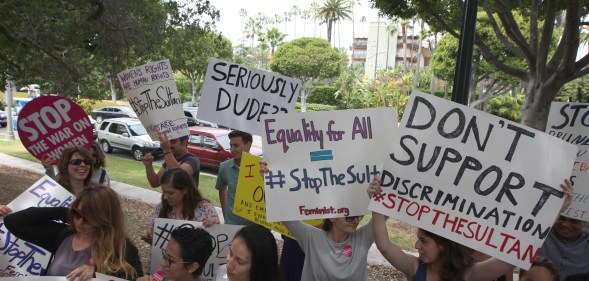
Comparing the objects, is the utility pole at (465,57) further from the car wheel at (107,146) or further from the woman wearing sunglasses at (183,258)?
the car wheel at (107,146)

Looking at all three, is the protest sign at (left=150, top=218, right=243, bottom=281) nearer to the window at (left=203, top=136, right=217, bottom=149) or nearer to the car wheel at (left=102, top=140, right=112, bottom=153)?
the window at (left=203, top=136, right=217, bottom=149)

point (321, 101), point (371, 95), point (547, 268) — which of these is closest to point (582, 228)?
point (547, 268)

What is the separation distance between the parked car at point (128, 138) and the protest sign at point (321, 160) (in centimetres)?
1434

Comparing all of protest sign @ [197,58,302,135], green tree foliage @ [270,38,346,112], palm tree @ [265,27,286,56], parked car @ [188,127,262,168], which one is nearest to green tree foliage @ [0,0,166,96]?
protest sign @ [197,58,302,135]

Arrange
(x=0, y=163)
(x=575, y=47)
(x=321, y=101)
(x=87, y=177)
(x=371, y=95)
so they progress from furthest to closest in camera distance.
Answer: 1. (x=321, y=101)
2. (x=371, y=95)
3. (x=0, y=163)
4. (x=575, y=47)
5. (x=87, y=177)

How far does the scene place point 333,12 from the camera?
75875 mm

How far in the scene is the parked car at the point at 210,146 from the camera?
1429 centimetres

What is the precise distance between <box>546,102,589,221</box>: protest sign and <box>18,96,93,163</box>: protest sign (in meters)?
4.03

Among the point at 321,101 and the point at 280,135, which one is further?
the point at 321,101

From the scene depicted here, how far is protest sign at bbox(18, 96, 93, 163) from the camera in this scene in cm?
389

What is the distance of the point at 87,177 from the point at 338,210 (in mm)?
2099

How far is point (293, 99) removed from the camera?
440 cm

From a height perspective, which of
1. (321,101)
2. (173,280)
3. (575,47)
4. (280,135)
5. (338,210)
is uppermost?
(575,47)

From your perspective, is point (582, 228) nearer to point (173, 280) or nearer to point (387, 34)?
point (173, 280)
